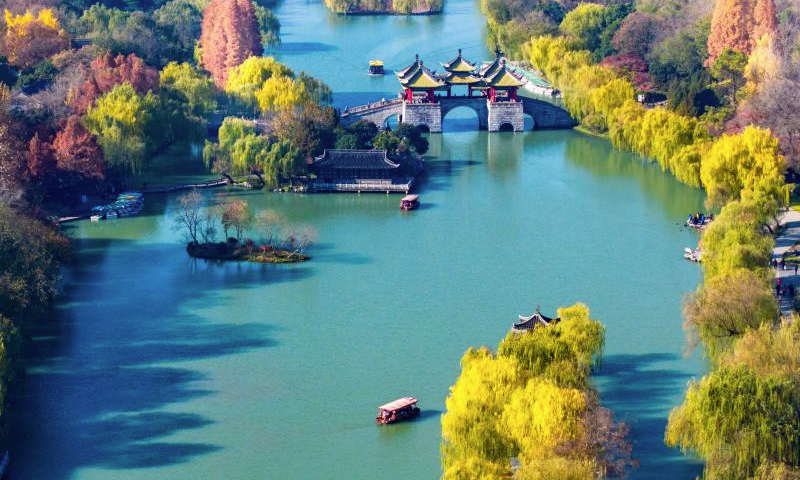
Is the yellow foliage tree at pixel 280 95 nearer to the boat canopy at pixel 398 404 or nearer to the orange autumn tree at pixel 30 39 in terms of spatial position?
the orange autumn tree at pixel 30 39

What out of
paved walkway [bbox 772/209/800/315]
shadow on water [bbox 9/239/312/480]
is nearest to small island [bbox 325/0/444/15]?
paved walkway [bbox 772/209/800/315]

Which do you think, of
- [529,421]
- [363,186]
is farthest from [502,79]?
[529,421]

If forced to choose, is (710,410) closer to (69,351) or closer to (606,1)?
(69,351)

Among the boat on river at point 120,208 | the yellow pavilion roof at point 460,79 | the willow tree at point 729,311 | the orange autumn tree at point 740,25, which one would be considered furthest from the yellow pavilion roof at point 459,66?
the willow tree at point 729,311

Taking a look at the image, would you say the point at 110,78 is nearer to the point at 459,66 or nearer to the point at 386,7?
the point at 459,66

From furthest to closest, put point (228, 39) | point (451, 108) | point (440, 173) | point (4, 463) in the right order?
point (228, 39) < point (451, 108) < point (440, 173) < point (4, 463)
